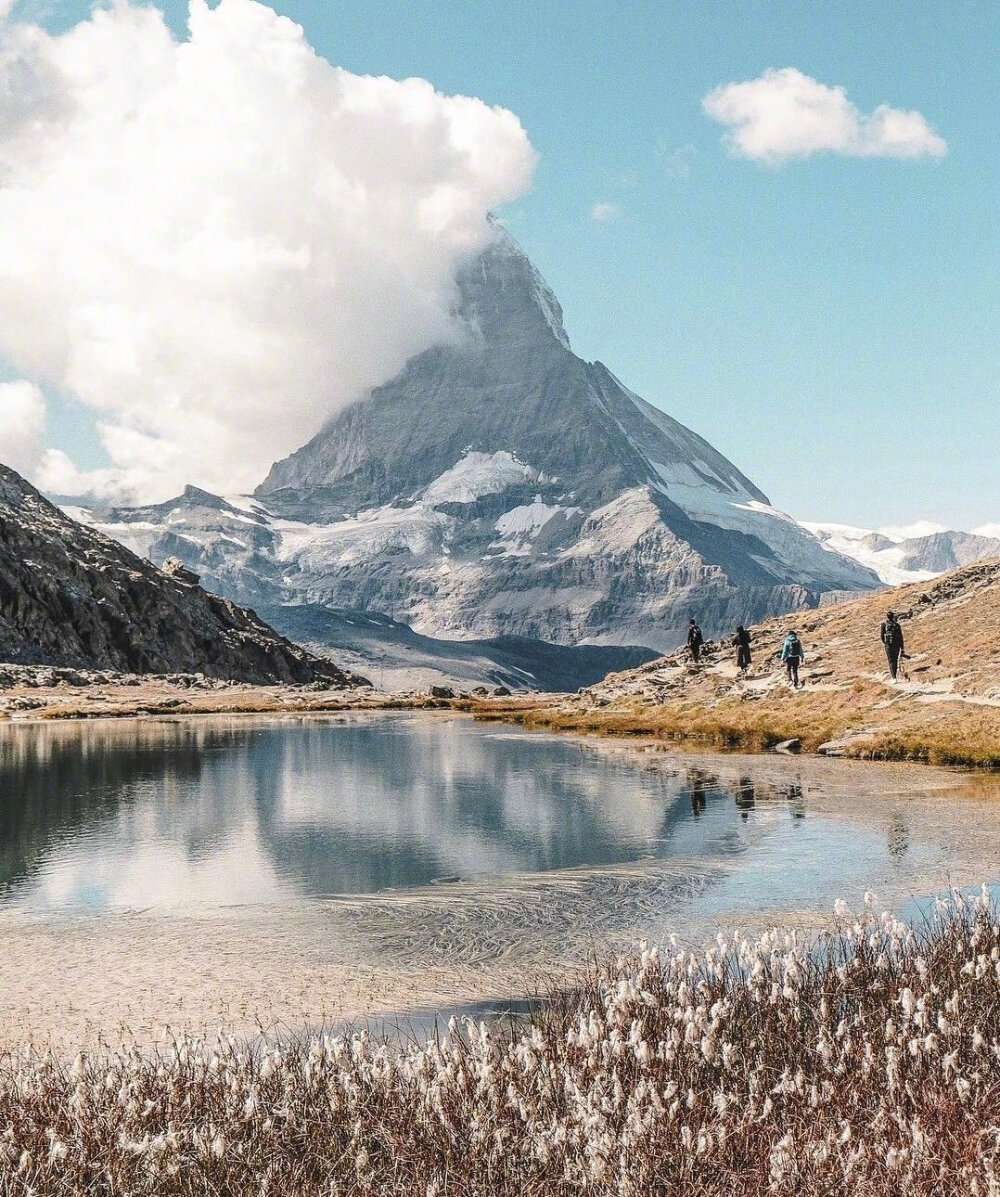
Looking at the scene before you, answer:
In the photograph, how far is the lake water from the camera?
77.5 feet

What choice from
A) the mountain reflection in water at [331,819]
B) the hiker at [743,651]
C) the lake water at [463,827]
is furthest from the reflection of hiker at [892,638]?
the hiker at [743,651]

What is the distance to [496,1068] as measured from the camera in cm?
1055

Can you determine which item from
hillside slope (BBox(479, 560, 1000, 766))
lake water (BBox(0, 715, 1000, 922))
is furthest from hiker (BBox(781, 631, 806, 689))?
lake water (BBox(0, 715, 1000, 922))

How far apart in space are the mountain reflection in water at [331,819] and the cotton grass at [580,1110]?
41.7 feet

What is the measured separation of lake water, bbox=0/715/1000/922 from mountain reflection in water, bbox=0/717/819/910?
10cm

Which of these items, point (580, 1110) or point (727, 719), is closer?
point (580, 1110)

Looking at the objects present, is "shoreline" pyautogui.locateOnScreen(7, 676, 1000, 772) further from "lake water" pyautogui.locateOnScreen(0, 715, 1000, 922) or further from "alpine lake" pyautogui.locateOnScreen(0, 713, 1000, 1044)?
"lake water" pyautogui.locateOnScreen(0, 715, 1000, 922)

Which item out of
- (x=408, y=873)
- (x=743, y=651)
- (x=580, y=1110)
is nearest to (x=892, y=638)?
(x=743, y=651)

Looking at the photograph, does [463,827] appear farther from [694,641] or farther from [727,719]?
[694,641]

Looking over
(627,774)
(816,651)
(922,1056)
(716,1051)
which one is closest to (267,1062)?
(716,1051)

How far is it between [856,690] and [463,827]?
3180 cm

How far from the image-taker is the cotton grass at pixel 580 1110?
862 cm

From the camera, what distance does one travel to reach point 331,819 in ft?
116

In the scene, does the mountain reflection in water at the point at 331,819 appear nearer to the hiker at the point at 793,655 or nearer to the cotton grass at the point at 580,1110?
the cotton grass at the point at 580,1110
